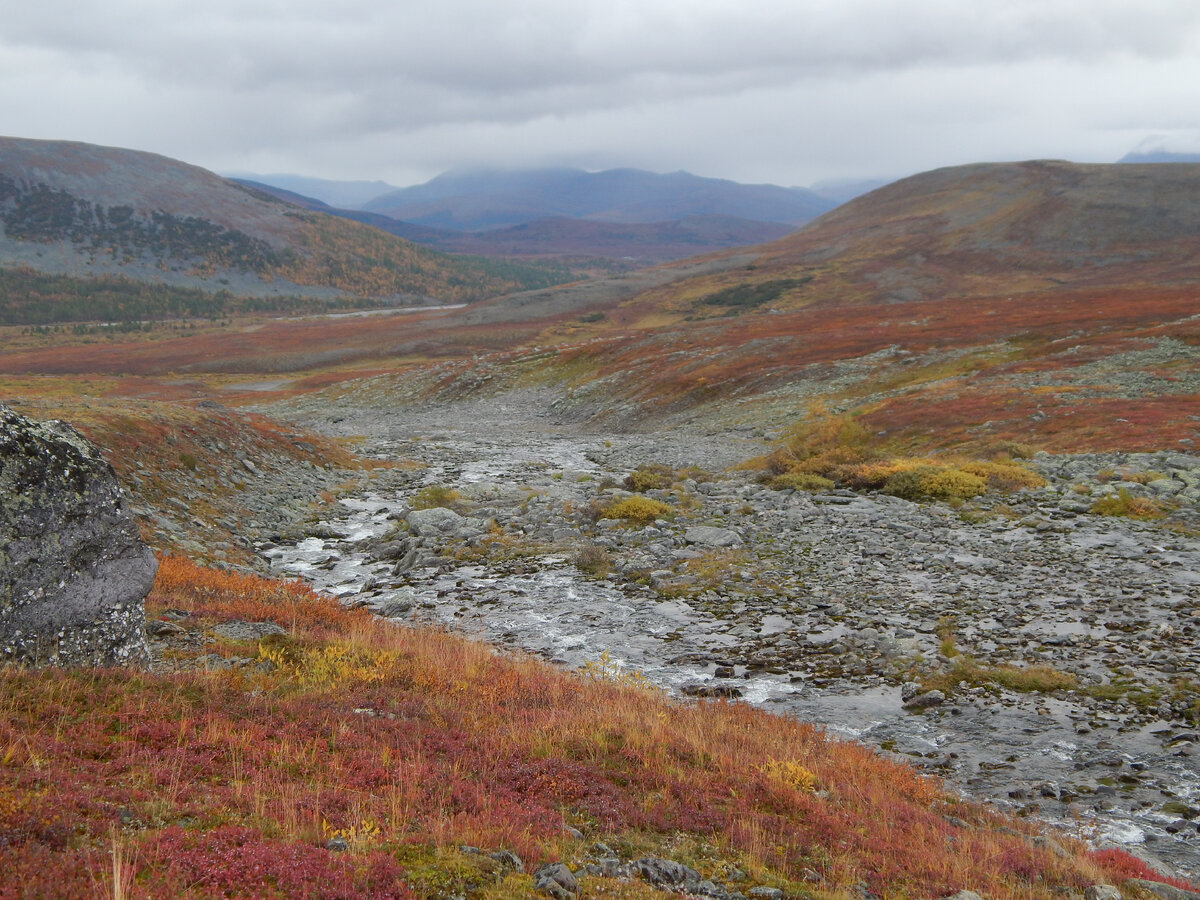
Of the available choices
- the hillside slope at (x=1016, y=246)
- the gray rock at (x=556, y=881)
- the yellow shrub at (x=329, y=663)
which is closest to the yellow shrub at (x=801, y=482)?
the yellow shrub at (x=329, y=663)

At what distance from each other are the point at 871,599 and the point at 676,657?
17.0 feet

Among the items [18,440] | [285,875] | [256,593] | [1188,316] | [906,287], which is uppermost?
[906,287]

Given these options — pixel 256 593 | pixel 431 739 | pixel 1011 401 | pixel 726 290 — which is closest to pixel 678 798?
pixel 431 739

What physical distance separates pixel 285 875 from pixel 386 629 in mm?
9076

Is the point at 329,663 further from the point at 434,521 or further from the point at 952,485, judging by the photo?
the point at 952,485

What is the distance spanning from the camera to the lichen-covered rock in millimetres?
8180

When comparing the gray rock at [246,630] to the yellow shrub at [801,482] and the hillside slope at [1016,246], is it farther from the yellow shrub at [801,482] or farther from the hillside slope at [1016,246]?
the hillside slope at [1016,246]

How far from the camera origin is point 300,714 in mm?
8688

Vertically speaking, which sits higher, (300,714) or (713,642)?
(300,714)

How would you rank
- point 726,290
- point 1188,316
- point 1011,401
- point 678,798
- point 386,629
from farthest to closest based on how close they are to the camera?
point 726,290 < point 1188,316 < point 1011,401 < point 386,629 < point 678,798

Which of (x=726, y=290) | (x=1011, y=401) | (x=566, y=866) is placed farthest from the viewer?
(x=726, y=290)

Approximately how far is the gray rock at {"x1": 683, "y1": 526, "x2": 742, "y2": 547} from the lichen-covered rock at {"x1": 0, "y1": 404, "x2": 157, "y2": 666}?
49.6ft

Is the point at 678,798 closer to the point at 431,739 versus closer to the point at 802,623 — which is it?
the point at 431,739

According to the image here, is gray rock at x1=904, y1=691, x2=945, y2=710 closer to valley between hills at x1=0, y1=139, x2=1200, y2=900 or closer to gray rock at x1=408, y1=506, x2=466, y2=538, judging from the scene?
valley between hills at x1=0, y1=139, x2=1200, y2=900
